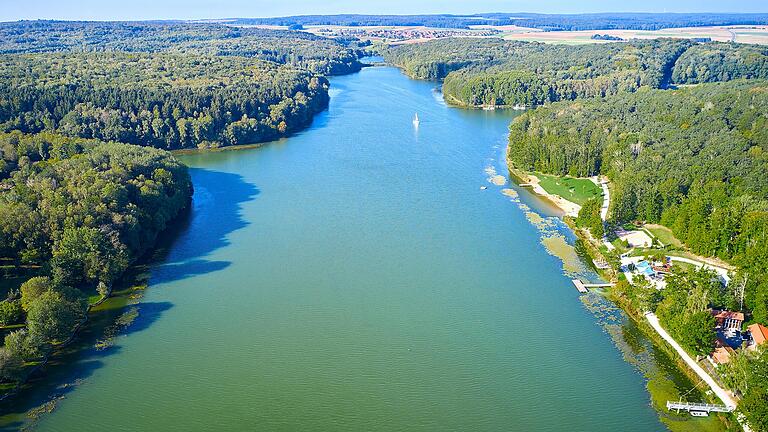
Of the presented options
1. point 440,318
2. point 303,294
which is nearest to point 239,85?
point 303,294

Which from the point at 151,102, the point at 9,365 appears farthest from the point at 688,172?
the point at 151,102

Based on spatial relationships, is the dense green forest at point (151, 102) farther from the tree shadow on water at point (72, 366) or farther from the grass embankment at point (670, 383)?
the grass embankment at point (670, 383)

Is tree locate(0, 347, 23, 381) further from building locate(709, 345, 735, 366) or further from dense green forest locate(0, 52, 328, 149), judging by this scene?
dense green forest locate(0, 52, 328, 149)

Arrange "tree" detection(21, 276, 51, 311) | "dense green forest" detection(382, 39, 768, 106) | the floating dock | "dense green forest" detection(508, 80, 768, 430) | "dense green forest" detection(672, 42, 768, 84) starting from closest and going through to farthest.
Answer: "dense green forest" detection(508, 80, 768, 430)
"tree" detection(21, 276, 51, 311)
the floating dock
"dense green forest" detection(382, 39, 768, 106)
"dense green forest" detection(672, 42, 768, 84)

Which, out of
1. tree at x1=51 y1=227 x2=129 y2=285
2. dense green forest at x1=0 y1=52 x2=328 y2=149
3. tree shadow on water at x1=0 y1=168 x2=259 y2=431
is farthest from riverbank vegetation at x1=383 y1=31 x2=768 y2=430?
dense green forest at x1=0 y1=52 x2=328 y2=149

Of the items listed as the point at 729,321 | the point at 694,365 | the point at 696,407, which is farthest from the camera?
the point at 729,321

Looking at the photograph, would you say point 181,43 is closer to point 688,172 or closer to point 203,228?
point 203,228

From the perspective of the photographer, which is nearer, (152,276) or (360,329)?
(360,329)
